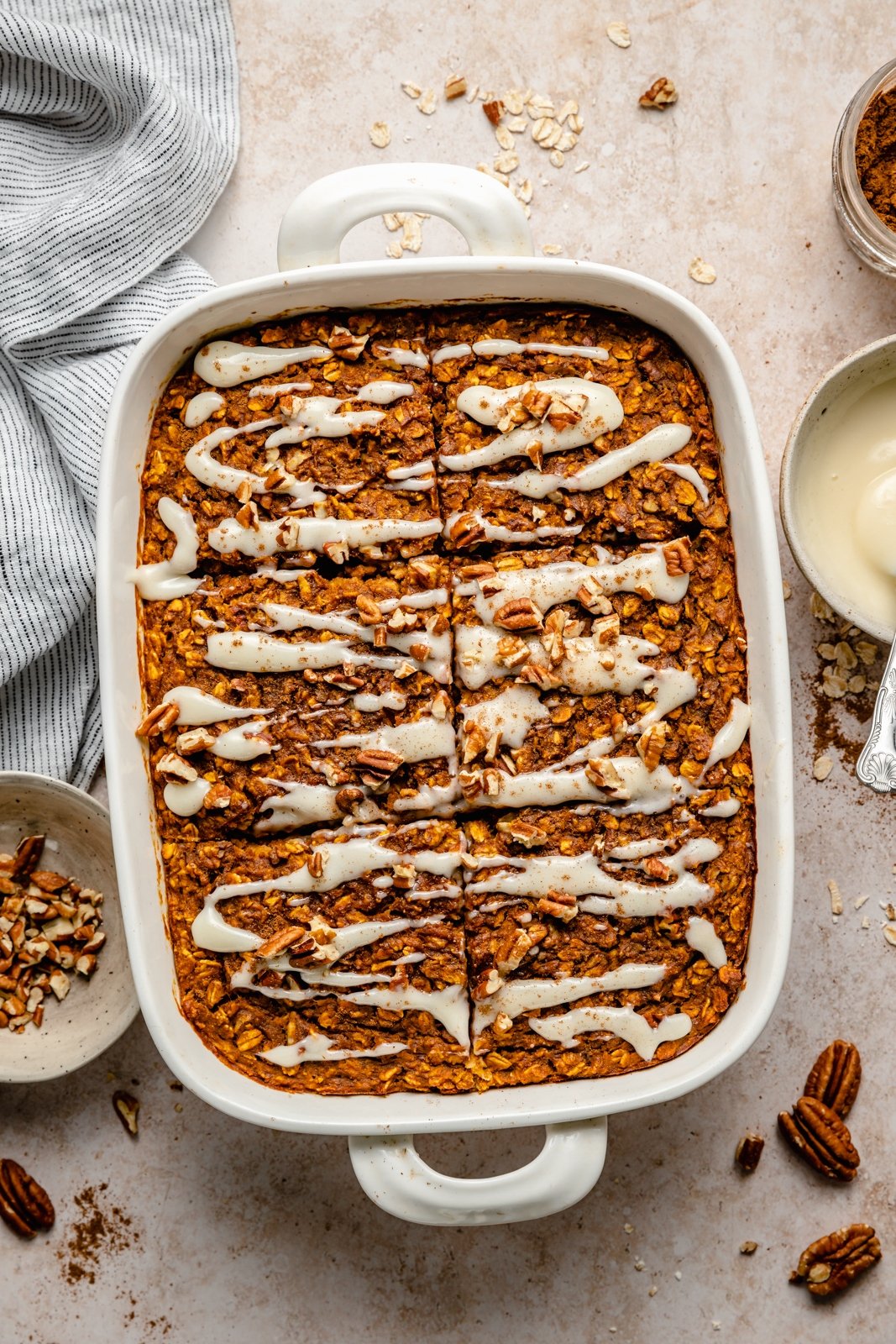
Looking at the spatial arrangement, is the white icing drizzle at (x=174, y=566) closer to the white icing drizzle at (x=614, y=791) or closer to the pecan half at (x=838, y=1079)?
the white icing drizzle at (x=614, y=791)

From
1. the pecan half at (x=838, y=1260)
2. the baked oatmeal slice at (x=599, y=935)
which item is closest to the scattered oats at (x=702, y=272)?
the baked oatmeal slice at (x=599, y=935)

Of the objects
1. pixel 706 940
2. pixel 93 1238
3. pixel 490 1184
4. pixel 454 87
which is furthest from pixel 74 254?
pixel 93 1238

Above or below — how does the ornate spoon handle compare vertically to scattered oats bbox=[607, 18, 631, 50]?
below

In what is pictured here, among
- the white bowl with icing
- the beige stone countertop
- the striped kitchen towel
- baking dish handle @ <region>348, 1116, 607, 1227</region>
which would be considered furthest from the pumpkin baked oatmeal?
the beige stone countertop

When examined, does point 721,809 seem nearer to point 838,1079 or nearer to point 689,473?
point 689,473

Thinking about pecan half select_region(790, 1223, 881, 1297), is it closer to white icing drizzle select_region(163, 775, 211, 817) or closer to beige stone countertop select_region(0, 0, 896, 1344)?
beige stone countertop select_region(0, 0, 896, 1344)

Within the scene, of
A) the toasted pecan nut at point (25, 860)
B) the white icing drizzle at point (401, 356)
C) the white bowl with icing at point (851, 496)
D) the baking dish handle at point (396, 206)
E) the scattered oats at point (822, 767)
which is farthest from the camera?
the scattered oats at point (822, 767)

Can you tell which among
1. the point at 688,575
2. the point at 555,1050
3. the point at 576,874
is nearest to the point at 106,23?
the point at 688,575
